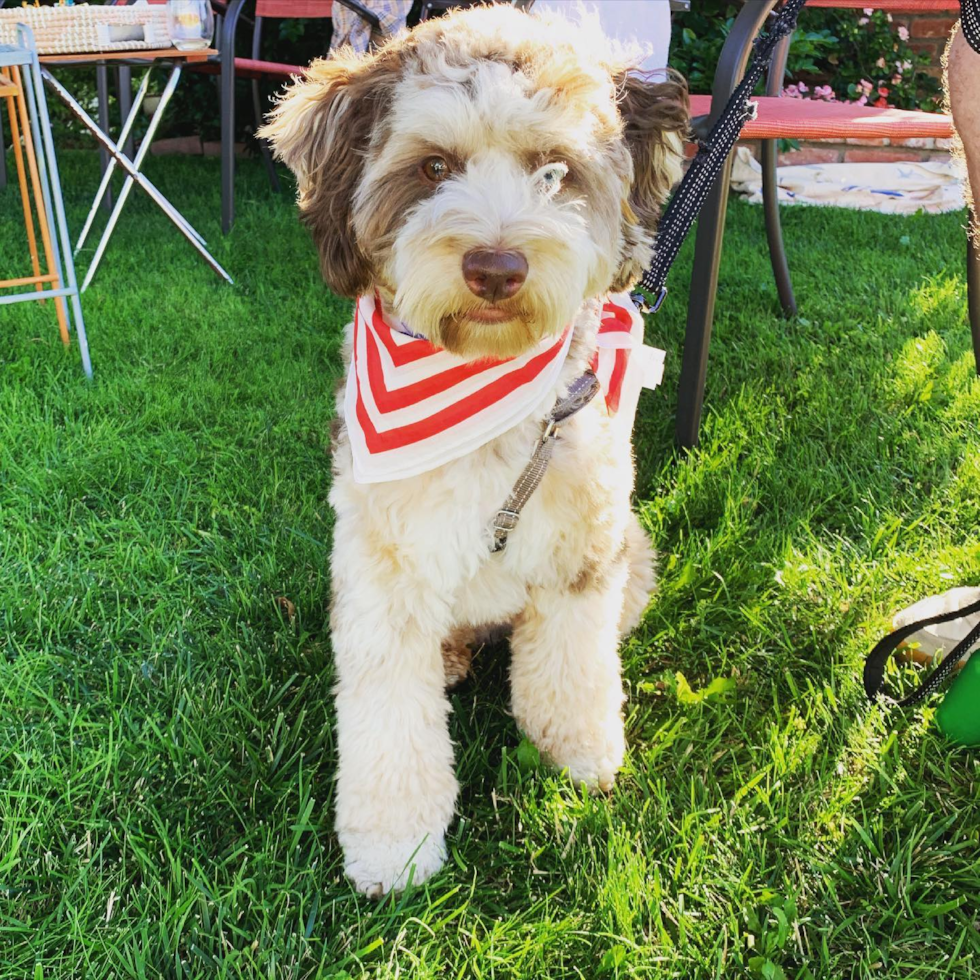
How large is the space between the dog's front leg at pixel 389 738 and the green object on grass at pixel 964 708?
3.58ft

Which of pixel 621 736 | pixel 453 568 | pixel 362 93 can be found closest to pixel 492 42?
pixel 362 93

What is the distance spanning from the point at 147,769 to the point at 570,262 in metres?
1.33

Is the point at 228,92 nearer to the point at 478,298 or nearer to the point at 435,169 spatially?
the point at 435,169

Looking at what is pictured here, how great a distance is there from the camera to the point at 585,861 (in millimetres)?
1722

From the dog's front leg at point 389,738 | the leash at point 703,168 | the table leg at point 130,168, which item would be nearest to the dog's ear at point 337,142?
the dog's front leg at point 389,738

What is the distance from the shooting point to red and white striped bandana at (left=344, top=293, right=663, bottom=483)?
5.63 feet

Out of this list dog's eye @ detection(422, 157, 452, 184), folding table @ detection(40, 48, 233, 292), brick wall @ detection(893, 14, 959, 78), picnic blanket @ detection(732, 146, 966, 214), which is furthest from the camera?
brick wall @ detection(893, 14, 959, 78)

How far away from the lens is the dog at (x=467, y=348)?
5.11 feet

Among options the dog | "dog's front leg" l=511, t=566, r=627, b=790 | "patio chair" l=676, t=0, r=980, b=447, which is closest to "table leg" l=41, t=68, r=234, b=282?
"patio chair" l=676, t=0, r=980, b=447

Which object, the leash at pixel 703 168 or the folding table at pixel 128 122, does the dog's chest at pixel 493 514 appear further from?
the folding table at pixel 128 122

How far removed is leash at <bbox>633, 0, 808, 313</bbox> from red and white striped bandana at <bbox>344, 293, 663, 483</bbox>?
400 mm

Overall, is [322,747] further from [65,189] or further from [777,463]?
[65,189]

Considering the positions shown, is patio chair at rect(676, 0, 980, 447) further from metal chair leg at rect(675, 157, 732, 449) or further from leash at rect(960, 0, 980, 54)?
leash at rect(960, 0, 980, 54)

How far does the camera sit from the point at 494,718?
2.18 m
